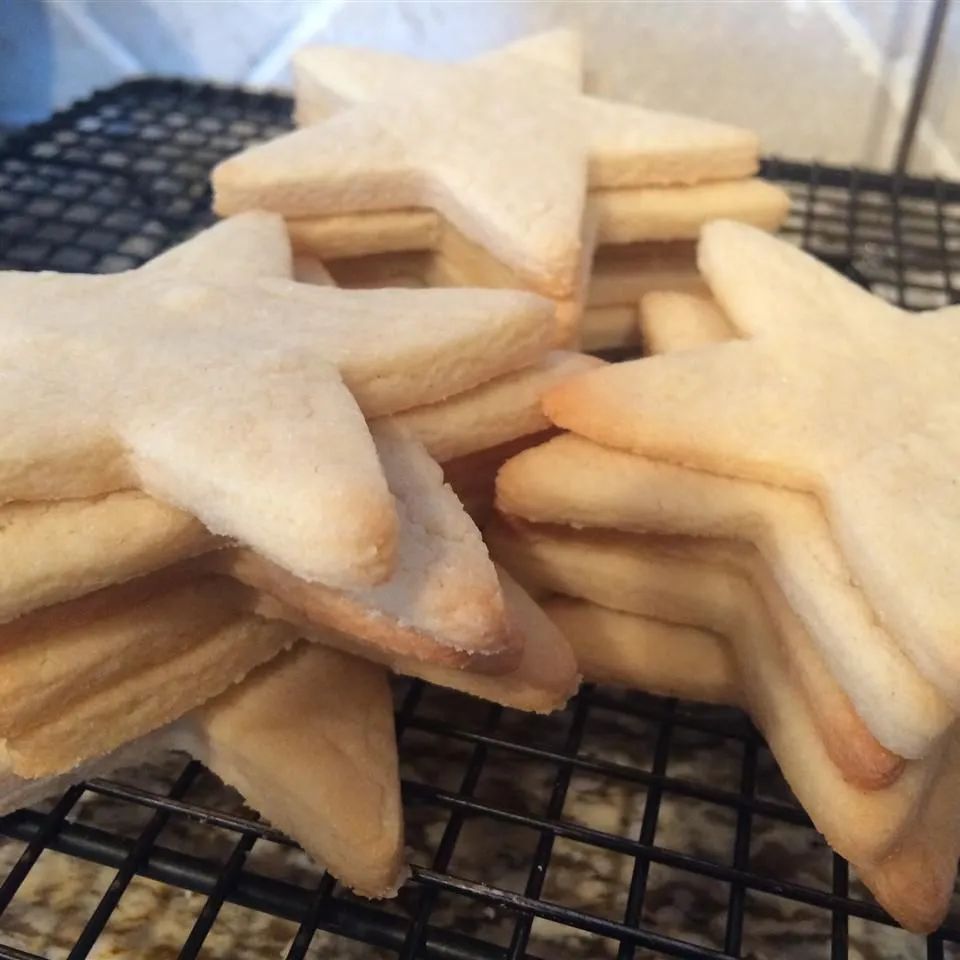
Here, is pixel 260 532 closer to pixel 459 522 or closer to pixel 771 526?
pixel 459 522

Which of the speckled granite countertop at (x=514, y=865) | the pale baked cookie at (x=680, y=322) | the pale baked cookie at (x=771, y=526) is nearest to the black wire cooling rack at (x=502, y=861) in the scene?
the speckled granite countertop at (x=514, y=865)

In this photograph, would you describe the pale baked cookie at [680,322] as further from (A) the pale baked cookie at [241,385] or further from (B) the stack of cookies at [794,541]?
(A) the pale baked cookie at [241,385]

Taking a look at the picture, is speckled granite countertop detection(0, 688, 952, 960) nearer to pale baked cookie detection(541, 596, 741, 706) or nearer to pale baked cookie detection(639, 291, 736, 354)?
pale baked cookie detection(541, 596, 741, 706)

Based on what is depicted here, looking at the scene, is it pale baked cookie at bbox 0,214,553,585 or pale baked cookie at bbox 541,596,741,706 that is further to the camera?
pale baked cookie at bbox 541,596,741,706

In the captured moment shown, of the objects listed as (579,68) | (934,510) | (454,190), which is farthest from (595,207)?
(934,510)

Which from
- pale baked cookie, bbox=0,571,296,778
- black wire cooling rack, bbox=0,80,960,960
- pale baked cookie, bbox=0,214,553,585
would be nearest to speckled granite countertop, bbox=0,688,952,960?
black wire cooling rack, bbox=0,80,960,960

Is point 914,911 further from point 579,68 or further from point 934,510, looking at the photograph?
point 579,68

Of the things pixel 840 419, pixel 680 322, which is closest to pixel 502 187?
pixel 680 322
